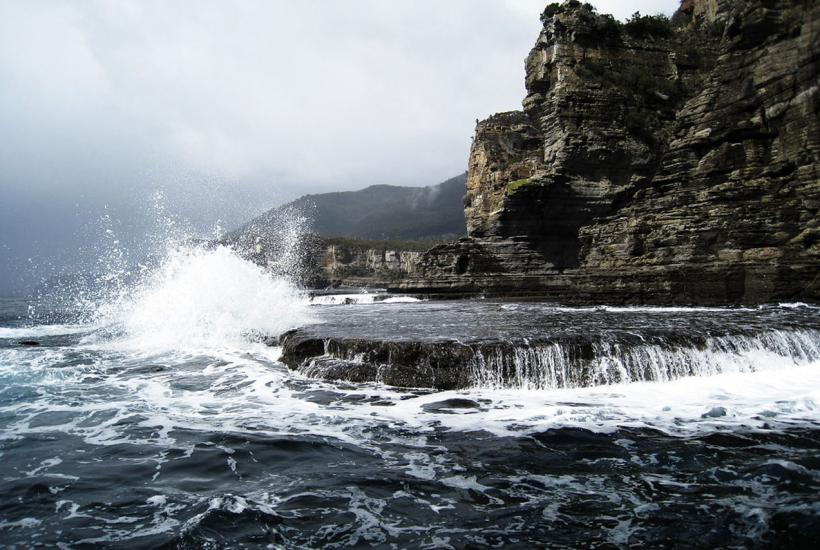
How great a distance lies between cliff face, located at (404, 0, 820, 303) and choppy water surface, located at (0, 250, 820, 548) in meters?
12.5

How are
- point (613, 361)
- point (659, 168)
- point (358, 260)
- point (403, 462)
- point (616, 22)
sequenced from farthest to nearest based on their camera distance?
point (358, 260) < point (616, 22) < point (659, 168) < point (613, 361) < point (403, 462)

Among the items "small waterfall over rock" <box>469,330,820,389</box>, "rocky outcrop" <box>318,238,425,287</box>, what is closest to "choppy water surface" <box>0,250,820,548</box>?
"small waterfall over rock" <box>469,330,820,389</box>

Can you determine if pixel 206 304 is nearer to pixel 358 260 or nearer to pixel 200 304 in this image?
pixel 200 304

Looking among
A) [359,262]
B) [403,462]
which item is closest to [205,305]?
[403,462]

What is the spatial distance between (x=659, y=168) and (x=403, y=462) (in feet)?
105

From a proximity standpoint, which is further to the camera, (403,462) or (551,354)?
(551,354)

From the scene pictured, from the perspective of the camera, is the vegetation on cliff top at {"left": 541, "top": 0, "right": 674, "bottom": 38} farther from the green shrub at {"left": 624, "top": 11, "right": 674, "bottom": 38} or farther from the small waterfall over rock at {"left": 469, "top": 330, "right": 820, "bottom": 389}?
the small waterfall over rock at {"left": 469, "top": 330, "right": 820, "bottom": 389}

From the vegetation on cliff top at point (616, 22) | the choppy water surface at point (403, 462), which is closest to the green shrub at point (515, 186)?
the vegetation on cliff top at point (616, 22)

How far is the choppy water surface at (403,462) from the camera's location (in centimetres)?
530

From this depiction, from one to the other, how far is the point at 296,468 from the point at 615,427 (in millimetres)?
5448

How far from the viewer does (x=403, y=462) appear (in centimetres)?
735

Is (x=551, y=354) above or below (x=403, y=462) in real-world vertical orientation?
above

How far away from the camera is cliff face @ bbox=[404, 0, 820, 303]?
24938 mm

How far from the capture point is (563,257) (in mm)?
46125
